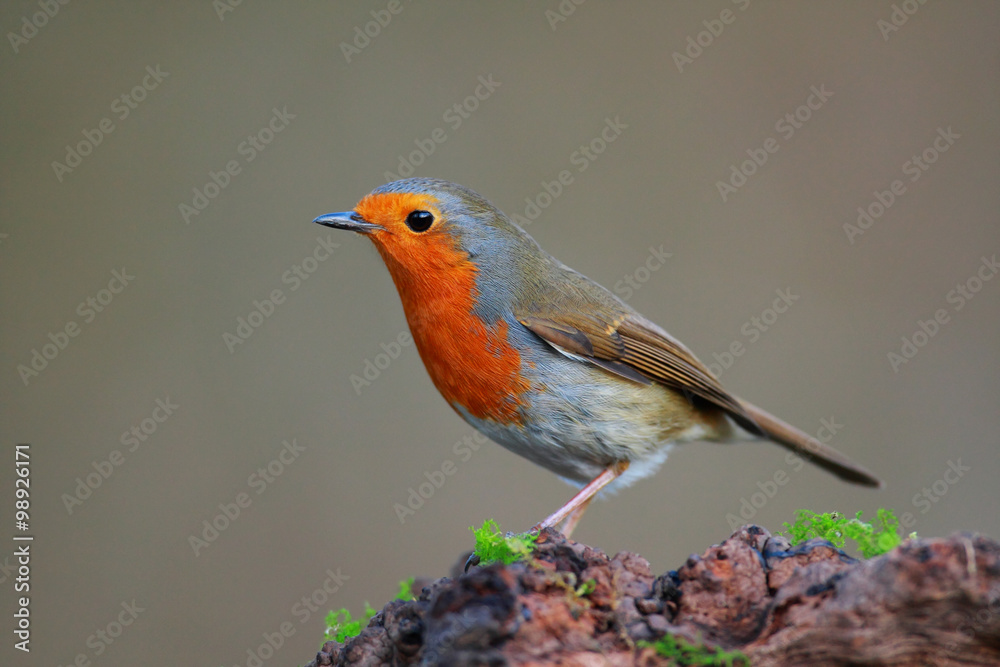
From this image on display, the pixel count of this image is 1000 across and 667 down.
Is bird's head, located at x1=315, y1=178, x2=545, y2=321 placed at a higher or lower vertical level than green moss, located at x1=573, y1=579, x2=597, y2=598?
higher

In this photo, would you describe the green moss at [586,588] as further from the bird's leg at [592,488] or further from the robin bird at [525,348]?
the bird's leg at [592,488]

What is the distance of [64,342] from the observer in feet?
21.1

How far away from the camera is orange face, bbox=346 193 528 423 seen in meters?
3.67

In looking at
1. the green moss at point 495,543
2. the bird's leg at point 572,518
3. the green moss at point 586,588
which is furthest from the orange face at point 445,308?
the green moss at point 586,588

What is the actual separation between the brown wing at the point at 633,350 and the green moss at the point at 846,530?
4.83 feet

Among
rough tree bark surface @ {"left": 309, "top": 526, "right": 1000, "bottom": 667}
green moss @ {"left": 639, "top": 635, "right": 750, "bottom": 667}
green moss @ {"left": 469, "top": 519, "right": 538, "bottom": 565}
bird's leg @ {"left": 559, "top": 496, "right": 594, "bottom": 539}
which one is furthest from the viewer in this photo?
bird's leg @ {"left": 559, "top": 496, "right": 594, "bottom": 539}

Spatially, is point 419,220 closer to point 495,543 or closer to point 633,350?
point 633,350

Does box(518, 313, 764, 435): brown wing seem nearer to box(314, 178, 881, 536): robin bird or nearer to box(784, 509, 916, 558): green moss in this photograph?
box(314, 178, 881, 536): robin bird

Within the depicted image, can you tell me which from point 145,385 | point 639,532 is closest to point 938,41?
point 639,532

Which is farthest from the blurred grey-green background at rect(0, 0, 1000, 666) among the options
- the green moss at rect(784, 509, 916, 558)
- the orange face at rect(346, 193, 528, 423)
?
the green moss at rect(784, 509, 916, 558)

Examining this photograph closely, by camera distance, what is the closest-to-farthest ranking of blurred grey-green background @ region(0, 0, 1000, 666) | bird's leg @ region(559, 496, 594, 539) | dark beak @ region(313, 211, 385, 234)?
dark beak @ region(313, 211, 385, 234), bird's leg @ region(559, 496, 594, 539), blurred grey-green background @ region(0, 0, 1000, 666)

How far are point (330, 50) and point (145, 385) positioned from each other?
3.35m

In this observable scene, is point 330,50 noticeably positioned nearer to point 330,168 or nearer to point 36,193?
point 330,168

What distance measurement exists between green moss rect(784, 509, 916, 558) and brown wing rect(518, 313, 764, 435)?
147 cm
